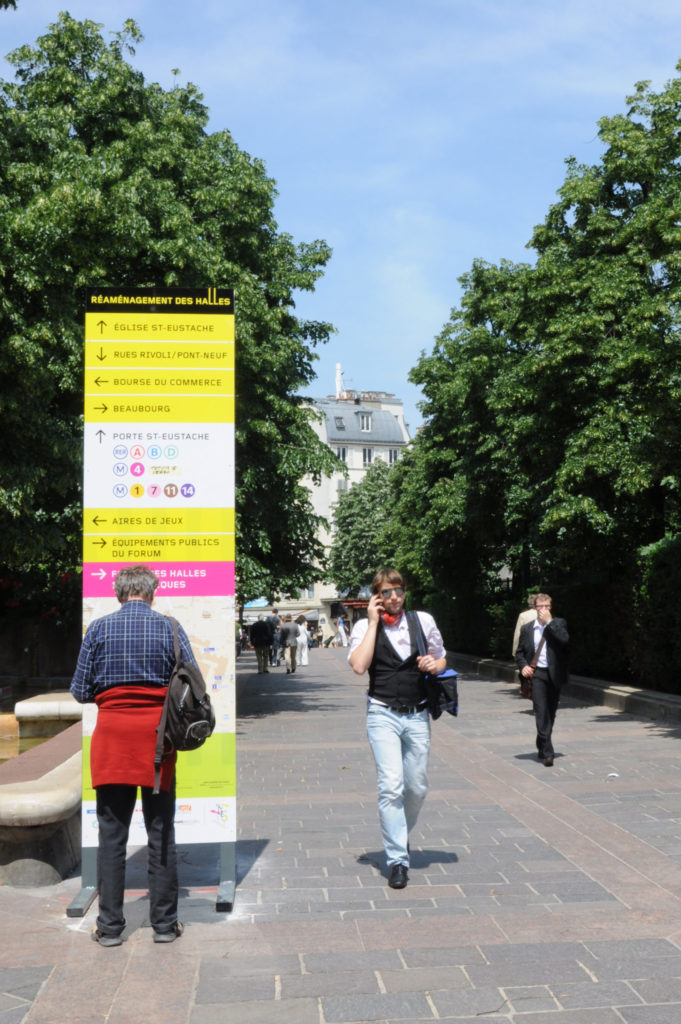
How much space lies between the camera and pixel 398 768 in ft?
21.8

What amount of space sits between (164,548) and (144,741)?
1247 mm

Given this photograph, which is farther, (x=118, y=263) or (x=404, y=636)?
(x=118, y=263)

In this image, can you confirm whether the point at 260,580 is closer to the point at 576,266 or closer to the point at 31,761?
the point at 576,266

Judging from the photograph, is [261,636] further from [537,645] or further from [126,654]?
[126,654]

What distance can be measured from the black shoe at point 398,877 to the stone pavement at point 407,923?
2.7 inches

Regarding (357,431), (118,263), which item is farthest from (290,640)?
(357,431)

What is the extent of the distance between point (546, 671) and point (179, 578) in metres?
6.34

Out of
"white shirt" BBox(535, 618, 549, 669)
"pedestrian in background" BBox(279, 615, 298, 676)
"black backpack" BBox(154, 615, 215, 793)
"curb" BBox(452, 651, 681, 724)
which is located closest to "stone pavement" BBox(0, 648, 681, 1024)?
"black backpack" BBox(154, 615, 215, 793)

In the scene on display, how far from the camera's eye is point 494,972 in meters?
4.97

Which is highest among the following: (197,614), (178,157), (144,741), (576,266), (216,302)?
(178,157)

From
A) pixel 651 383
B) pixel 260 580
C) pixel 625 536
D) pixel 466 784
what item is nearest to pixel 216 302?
pixel 466 784

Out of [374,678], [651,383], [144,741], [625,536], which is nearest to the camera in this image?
[144,741]

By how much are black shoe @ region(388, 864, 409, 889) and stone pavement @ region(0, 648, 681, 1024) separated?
7cm

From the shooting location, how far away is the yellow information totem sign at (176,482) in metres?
6.39
